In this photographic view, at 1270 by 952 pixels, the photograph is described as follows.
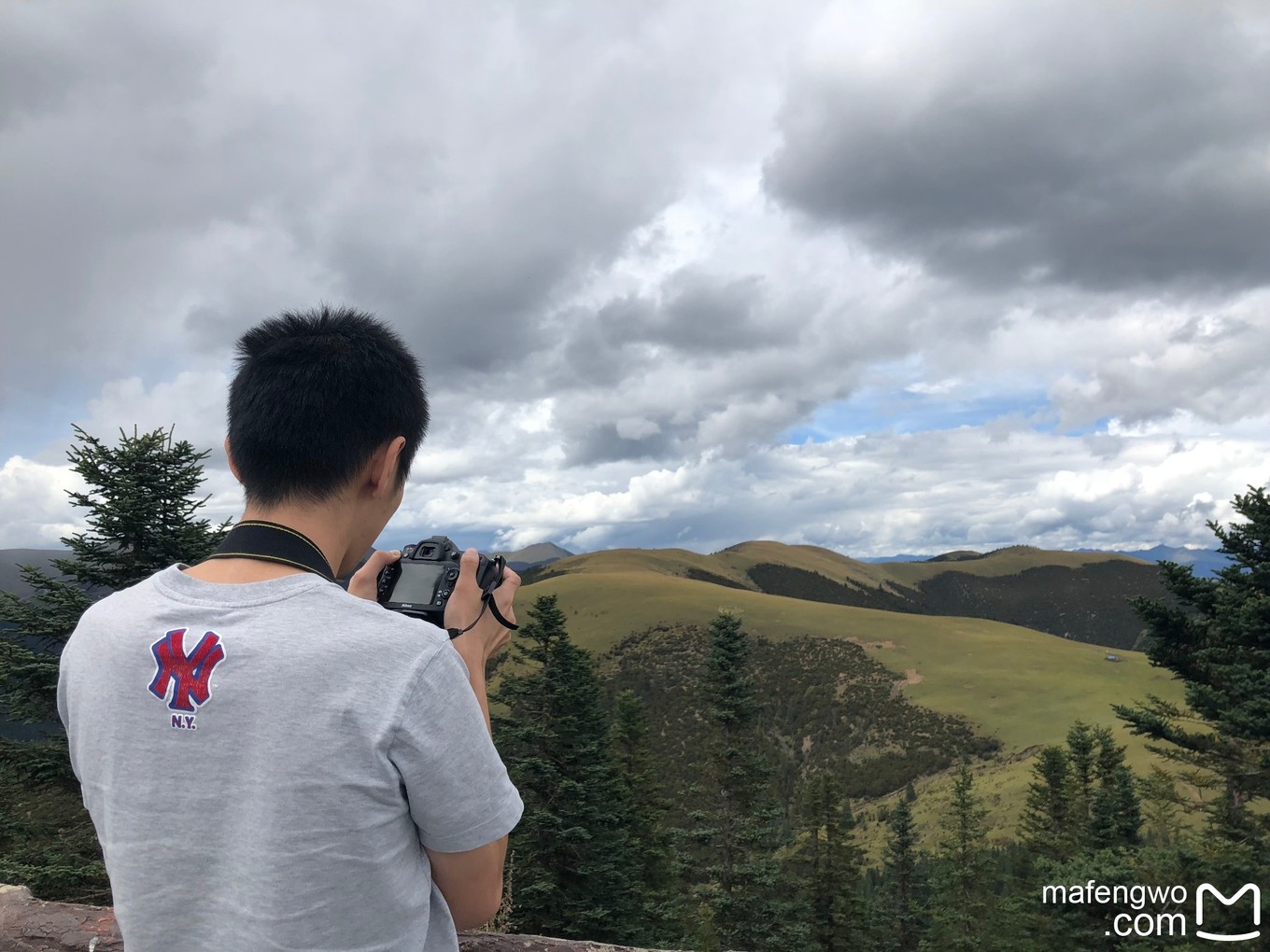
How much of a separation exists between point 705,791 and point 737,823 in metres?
1.92

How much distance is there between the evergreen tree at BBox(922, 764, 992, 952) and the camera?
45.2 metres

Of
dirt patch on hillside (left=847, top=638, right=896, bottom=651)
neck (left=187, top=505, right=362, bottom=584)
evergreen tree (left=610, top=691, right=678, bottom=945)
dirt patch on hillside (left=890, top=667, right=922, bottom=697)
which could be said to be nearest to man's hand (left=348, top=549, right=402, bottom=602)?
neck (left=187, top=505, right=362, bottom=584)

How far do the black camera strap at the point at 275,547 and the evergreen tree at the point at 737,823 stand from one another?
109 feet

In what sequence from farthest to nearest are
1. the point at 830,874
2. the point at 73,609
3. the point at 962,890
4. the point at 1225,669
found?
1. the point at 962,890
2. the point at 830,874
3. the point at 1225,669
4. the point at 73,609

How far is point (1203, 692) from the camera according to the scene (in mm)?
24625

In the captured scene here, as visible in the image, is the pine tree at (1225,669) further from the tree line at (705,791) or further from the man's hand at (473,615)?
the man's hand at (473,615)

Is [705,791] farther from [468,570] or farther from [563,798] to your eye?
[468,570]

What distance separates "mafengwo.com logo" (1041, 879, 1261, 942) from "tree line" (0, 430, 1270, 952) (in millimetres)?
305

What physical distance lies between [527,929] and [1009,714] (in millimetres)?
121086

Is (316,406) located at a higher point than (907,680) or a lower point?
higher

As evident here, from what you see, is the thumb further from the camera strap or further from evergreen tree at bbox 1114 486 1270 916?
evergreen tree at bbox 1114 486 1270 916

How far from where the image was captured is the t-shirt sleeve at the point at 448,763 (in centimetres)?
145

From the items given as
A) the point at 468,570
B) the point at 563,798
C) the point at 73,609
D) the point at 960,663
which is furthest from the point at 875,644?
the point at 468,570

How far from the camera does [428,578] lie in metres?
2.07
